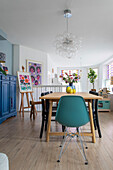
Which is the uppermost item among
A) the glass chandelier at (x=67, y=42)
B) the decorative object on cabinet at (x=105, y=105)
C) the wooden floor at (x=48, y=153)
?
the glass chandelier at (x=67, y=42)

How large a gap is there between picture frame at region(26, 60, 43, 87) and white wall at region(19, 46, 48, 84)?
0.16 metres

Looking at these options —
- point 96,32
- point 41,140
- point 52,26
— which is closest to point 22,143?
point 41,140

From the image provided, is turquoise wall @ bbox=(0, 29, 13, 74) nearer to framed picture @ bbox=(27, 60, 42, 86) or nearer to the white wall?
the white wall

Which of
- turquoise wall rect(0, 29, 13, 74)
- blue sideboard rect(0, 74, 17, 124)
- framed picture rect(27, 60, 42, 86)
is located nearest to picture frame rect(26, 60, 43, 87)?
framed picture rect(27, 60, 42, 86)

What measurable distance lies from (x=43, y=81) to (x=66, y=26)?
335 centimetres

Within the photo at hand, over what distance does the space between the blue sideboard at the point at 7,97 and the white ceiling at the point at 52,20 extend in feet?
4.74

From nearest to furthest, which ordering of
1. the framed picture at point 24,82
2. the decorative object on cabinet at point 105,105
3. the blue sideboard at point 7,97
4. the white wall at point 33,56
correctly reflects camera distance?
1. the blue sideboard at point 7,97
2. the framed picture at point 24,82
3. the decorative object on cabinet at point 105,105
4. the white wall at point 33,56

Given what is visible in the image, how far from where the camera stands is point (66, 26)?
13.4ft

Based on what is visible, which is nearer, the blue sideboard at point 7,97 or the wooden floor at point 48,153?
the wooden floor at point 48,153

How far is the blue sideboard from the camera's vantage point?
4128 mm

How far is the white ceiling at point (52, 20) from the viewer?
2.98 metres

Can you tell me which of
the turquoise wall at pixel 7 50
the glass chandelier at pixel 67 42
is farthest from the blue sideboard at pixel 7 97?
the glass chandelier at pixel 67 42

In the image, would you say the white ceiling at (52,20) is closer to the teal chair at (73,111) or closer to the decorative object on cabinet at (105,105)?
the teal chair at (73,111)

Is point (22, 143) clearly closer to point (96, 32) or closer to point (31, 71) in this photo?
point (96, 32)
